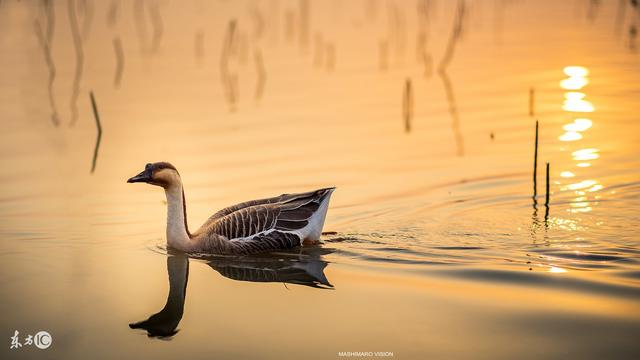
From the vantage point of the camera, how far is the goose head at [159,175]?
11.5m

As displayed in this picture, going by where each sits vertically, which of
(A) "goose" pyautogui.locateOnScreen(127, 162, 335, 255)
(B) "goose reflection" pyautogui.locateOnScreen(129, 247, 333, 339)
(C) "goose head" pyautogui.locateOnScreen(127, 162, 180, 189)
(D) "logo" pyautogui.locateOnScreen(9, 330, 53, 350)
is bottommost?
(D) "logo" pyautogui.locateOnScreen(9, 330, 53, 350)

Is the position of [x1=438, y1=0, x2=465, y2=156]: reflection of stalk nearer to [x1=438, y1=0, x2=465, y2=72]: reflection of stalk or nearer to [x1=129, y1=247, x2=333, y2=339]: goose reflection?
[x1=438, y1=0, x2=465, y2=72]: reflection of stalk

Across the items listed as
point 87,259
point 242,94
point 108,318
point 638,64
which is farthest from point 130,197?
point 638,64

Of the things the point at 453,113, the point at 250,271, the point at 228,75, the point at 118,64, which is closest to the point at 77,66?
the point at 118,64

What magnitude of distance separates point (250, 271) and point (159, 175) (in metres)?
1.58

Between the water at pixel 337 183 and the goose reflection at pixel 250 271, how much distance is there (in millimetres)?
38

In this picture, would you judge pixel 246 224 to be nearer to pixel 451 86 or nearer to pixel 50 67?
pixel 451 86

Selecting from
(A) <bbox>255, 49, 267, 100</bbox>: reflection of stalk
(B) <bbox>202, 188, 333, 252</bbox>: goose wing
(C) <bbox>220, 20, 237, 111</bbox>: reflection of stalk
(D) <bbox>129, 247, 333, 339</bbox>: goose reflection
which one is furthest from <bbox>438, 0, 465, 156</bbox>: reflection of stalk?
(D) <bbox>129, 247, 333, 339</bbox>: goose reflection

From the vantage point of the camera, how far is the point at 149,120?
57.6ft

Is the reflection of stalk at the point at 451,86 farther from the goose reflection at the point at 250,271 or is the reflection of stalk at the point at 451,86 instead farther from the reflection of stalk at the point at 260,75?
the goose reflection at the point at 250,271

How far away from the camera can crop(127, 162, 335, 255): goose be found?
11633 mm

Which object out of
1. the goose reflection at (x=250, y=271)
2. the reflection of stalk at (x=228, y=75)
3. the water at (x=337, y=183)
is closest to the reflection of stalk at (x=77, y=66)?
the water at (x=337, y=183)

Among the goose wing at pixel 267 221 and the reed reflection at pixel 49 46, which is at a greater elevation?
→ the reed reflection at pixel 49 46

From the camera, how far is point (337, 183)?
551 inches
